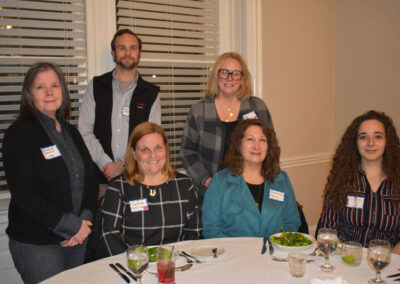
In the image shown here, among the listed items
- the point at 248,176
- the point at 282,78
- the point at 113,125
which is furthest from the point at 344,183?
the point at 282,78

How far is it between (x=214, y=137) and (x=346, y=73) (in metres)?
2.38

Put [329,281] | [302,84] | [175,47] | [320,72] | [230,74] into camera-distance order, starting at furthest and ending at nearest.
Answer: [320,72] < [302,84] < [175,47] < [230,74] < [329,281]

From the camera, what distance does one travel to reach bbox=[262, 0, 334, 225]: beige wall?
4.05 meters

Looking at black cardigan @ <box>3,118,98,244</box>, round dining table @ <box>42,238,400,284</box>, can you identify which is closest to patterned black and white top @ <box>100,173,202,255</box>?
black cardigan @ <box>3,118,98,244</box>

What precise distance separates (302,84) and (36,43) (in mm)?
2810

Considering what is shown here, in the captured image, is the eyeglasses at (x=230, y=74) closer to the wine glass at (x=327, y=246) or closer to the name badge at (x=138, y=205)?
the name badge at (x=138, y=205)

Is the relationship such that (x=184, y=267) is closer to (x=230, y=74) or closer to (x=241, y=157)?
(x=241, y=157)

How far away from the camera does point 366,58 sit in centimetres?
419

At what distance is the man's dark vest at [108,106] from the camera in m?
2.89

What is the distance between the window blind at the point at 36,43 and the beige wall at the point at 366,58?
2.95 metres

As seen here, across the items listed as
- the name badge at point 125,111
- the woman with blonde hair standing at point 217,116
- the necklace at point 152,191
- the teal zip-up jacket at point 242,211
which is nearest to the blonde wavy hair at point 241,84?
the woman with blonde hair standing at point 217,116

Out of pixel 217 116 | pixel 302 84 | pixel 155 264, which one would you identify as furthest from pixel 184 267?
pixel 302 84

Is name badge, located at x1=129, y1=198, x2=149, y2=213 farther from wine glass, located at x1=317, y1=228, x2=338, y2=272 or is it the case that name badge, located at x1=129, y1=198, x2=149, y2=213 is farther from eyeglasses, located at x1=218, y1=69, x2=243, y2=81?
eyeglasses, located at x1=218, y1=69, x2=243, y2=81

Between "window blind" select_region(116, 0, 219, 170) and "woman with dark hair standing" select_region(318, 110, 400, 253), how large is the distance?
1.87m
